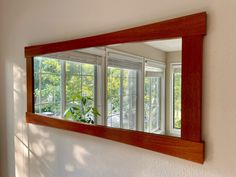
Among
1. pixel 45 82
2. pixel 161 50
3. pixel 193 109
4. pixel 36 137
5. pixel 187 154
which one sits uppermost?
pixel 161 50

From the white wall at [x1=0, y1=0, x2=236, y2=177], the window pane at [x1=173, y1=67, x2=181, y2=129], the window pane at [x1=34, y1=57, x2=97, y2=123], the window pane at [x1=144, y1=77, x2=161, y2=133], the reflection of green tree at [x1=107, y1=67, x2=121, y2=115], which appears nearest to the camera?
the white wall at [x1=0, y1=0, x2=236, y2=177]

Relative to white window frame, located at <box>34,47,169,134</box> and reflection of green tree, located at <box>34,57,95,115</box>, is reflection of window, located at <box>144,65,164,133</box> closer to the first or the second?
white window frame, located at <box>34,47,169,134</box>

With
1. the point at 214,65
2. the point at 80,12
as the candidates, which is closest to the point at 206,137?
the point at 214,65

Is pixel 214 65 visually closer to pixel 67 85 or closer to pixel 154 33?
pixel 154 33

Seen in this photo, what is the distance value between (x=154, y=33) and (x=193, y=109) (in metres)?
0.36

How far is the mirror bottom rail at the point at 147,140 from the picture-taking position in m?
0.83

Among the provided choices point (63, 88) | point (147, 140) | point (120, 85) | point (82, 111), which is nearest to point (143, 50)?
point (120, 85)

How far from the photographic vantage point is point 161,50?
3.11 feet

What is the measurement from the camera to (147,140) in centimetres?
97

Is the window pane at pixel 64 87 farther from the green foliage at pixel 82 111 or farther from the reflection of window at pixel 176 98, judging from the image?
the reflection of window at pixel 176 98

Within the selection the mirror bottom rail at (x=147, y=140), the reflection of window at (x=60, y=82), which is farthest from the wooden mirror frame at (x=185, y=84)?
the reflection of window at (x=60, y=82)

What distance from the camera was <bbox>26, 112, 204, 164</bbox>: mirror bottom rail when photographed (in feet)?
2.73

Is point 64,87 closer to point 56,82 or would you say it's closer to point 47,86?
point 56,82

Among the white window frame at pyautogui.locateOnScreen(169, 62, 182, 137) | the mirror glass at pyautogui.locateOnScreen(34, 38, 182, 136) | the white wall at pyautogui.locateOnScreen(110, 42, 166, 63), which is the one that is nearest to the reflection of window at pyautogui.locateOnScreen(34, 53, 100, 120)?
the mirror glass at pyautogui.locateOnScreen(34, 38, 182, 136)
